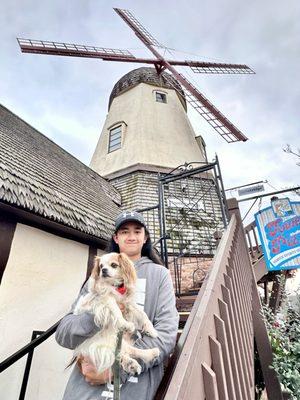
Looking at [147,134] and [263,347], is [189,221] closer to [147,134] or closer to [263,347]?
[147,134]

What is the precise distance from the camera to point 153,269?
64.1 inches

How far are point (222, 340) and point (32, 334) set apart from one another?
281 cm

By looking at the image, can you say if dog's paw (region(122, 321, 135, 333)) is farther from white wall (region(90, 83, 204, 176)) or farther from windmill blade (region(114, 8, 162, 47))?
windmill blade (region(114, 8, 162, 47))

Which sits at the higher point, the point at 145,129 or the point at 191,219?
the point at 145,129

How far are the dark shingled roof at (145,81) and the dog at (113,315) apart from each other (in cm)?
1422

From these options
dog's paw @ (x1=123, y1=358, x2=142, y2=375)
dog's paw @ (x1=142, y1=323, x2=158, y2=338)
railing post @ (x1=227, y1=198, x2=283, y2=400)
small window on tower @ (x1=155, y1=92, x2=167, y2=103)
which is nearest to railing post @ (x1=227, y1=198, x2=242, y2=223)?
railing post @ (x1=227, y1=198, x2=283, y2=400)

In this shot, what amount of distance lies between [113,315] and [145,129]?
1116 cm

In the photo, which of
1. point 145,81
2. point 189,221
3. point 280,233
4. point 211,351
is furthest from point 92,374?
point 145,81

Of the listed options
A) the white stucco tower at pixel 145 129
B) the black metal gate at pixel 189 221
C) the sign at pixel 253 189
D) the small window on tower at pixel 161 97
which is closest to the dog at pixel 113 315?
the sign at pixel 253 189

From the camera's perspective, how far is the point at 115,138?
1231 cm

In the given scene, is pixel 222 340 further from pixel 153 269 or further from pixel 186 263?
pixel 186 263

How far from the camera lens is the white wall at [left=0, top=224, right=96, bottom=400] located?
300 centimetres

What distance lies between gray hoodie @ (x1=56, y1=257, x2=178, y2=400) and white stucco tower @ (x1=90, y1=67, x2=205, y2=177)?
8.92 m

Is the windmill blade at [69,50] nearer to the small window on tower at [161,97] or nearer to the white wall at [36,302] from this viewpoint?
the small window on tower at [161,97]
